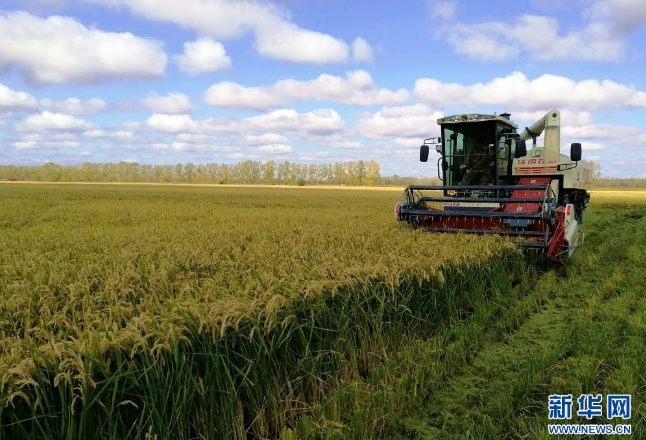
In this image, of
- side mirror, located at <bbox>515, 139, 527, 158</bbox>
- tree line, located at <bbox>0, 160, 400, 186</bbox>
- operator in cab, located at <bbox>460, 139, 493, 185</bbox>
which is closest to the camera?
side mirror, located at <bbox>515, 139, 527, 158</bbox>

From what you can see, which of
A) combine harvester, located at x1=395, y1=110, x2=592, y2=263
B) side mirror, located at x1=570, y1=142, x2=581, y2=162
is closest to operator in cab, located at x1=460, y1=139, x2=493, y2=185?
combine harvester, located at x1=395, y1=110, x2=592, y2=263

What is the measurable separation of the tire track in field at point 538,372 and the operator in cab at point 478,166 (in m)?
5.05

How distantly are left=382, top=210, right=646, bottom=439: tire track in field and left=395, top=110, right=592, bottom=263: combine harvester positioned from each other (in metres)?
2.05

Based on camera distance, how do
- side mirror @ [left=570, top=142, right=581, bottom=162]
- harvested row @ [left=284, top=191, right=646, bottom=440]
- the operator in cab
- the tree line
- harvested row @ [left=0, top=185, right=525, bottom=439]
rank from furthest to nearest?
the tree line → the operator in cab → side mirror @ [left=570, top=142, right=581, bottom=162] → harvested row @ [left=284, top=191, right=646, bottom=440] → harvested row @ [left=0, top=185, right=525, bottom=439]

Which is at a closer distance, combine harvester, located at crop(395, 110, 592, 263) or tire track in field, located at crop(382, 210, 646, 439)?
tire track in field, located at crop(382, 210, 646, 439)

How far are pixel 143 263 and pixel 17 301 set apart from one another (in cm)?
189

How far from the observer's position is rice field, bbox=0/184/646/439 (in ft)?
7.98

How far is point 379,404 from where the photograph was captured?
3406 mm

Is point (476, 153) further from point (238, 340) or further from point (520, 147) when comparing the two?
point (238, 340)

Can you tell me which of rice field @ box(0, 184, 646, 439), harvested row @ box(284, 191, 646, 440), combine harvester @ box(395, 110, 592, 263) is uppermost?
combine harvester @ box(395, 110, 592, 263)

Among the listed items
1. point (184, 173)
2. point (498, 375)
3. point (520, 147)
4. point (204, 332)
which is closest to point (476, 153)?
point (520, 147)

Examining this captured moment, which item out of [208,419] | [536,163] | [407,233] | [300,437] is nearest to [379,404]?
[300,437]

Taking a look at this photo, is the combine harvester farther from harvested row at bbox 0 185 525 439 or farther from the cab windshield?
harvested row at bbox 0 185 525 439

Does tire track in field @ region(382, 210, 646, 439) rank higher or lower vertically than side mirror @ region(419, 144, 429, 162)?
lower
